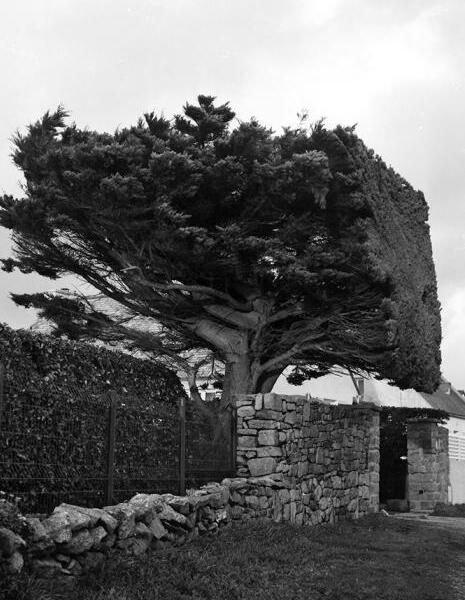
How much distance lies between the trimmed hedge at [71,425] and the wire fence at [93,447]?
1 centimetres

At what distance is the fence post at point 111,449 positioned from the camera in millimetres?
8367

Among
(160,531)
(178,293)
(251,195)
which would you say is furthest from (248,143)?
(160,531)

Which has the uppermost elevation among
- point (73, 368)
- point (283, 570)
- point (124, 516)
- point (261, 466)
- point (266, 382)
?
point (266, 382)

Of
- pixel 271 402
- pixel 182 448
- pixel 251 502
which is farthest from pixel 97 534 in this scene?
pixel 271 402

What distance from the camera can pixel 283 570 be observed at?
8164mm

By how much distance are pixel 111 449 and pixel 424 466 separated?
13522 millimetres

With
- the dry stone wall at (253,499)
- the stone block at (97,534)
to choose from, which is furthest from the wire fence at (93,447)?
the stone block at (97,534)

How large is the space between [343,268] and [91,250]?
17.3 feet

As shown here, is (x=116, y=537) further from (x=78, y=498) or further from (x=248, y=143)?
(x=248, y=143)

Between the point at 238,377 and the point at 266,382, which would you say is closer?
the point at 238,377

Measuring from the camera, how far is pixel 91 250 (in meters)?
15.3

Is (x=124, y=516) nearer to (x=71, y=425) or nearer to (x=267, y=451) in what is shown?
(x=71, y=425)

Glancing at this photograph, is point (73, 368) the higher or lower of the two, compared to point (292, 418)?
higher

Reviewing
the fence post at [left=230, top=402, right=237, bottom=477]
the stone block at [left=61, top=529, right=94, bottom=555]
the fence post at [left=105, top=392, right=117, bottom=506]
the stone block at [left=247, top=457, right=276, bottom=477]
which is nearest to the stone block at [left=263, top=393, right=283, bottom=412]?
the fence post at [left=230, top=402, right=237, bottom=477]
